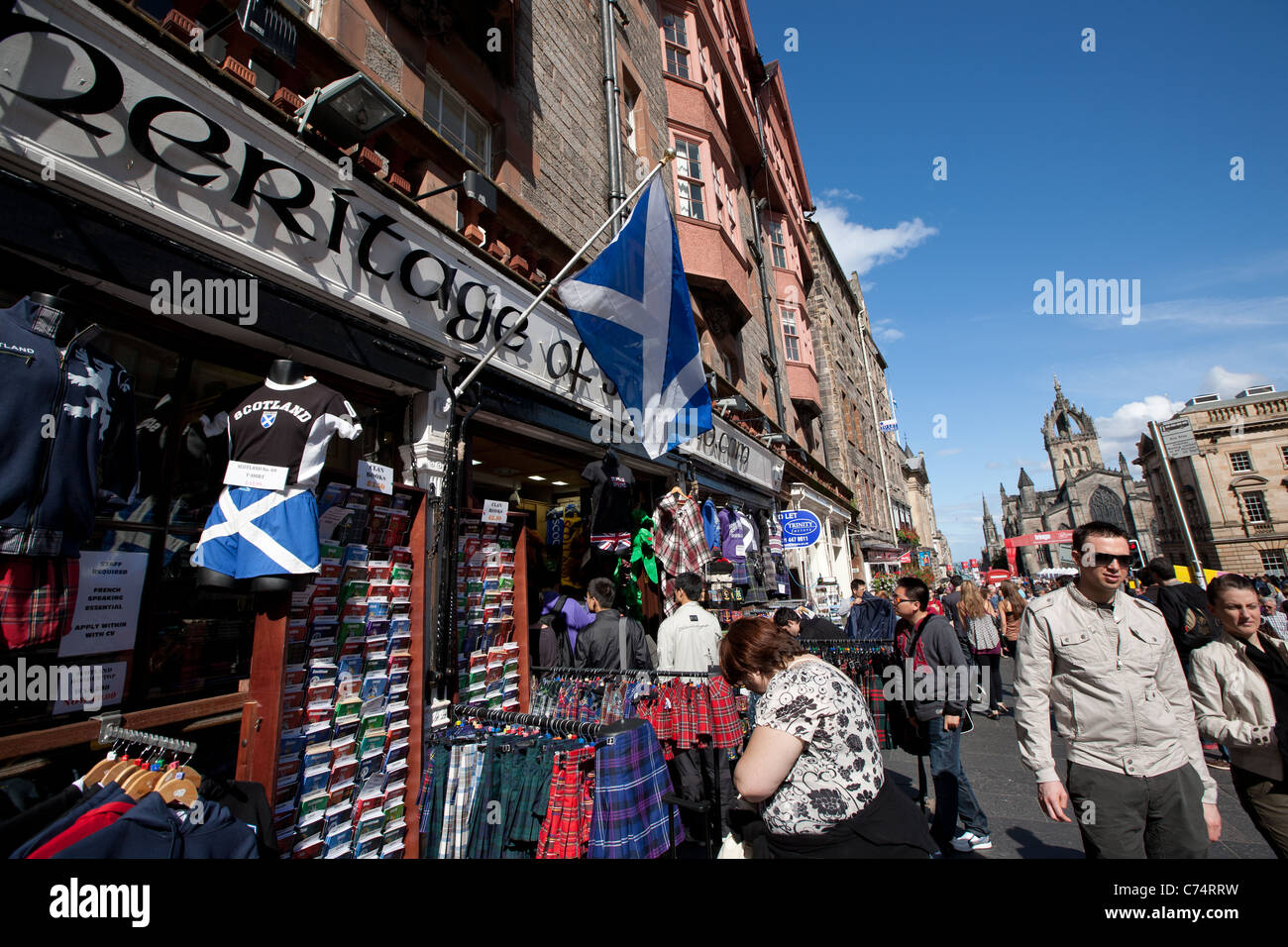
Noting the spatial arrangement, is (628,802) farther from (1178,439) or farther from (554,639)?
(1178,439)

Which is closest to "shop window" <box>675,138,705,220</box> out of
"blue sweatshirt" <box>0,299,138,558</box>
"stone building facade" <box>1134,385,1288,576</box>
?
"blue sweatshirt" <box>0,299,138,558</box>

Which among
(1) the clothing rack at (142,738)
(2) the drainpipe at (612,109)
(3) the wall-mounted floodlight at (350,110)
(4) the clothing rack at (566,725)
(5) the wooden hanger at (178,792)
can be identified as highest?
(2) the drainpipe at (612,109)

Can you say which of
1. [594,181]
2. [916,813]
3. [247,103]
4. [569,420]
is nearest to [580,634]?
[569,420]

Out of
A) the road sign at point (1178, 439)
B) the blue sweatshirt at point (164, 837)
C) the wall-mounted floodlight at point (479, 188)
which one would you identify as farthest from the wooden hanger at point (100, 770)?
the road sign at point (1178, 439)

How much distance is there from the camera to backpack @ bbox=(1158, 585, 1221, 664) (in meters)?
3.99

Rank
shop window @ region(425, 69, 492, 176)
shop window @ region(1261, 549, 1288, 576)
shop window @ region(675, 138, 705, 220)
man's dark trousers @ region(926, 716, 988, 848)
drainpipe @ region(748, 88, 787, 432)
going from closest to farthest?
1. man's dark trousers @ region(926, 716, 988, 848)
2. shop window @ region(425, 69, 492, 176)
3. shop window @ region(675, 138, 705, 220)
4. drainpipe @ region(748, 88, 787, 432)
5. shop window @ region(1261, 549, 1288, 576)

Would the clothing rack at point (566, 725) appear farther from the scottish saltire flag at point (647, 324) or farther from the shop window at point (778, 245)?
the shop window at point (778, 245)

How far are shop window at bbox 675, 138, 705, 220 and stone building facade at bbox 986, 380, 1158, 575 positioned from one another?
244 ft

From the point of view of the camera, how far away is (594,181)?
30.1ft

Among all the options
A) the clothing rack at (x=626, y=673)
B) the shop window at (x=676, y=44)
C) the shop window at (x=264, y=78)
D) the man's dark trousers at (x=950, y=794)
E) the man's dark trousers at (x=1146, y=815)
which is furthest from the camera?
the shop window at (x=676, y=44)

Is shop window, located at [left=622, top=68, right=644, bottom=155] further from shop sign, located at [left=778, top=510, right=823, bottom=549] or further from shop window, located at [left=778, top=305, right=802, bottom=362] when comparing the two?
shop window, located at [left=778, top=305, right=802, bottom=362]

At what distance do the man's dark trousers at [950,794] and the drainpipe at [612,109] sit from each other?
8.55 meters

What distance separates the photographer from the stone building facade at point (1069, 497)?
81438 mm

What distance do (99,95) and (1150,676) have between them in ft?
20.9
